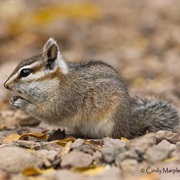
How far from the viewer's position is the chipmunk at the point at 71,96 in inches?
265

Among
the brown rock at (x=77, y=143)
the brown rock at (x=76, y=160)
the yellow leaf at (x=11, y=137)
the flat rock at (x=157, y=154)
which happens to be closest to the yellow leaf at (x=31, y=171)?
the brown rock at (x=76, y=160)

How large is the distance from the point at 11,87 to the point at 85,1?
11413 millimetres

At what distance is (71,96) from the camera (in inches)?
268

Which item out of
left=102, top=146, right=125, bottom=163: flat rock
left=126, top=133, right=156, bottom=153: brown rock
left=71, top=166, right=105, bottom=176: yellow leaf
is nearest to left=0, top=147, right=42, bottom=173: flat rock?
left=71, top=166, right=105, bottom=176: yellow leaf

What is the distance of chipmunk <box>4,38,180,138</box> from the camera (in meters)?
6.73

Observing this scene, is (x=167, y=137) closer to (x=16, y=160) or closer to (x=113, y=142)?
(x=113, y=142)

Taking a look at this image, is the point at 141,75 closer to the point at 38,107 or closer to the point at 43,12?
the point at 38,107

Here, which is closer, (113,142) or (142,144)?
(142,144)

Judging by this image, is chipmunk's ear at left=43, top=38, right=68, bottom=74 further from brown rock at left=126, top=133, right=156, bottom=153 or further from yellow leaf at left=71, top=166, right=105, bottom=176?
yellow leaf at left=71, top=166, right=105, bottom=176

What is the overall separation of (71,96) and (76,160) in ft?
5.07

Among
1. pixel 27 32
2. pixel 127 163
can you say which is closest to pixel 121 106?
pixel 127 163

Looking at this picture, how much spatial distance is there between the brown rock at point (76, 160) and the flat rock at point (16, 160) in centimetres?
24

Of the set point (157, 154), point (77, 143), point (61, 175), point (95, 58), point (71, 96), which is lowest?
point (61, 175)

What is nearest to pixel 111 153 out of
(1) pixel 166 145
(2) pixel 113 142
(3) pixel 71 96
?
(1) pixel 166 145
